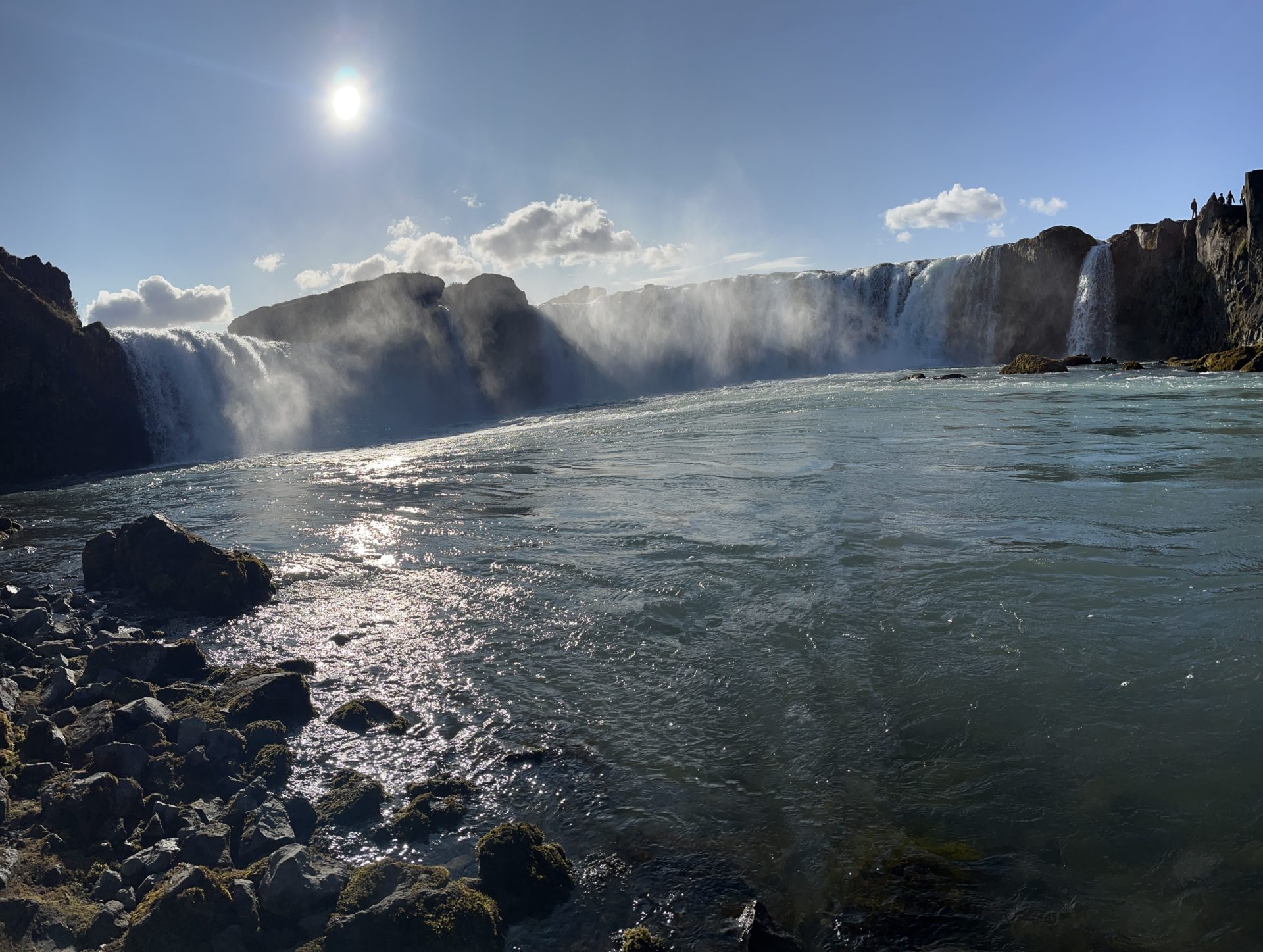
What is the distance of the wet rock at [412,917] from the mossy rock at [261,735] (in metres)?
1.89

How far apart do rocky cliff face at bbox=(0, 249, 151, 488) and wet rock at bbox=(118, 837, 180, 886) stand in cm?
2615

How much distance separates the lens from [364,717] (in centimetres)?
560

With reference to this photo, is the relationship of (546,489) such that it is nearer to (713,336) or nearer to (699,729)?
(699,729)

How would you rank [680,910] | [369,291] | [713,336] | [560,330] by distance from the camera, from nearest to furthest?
[680,910] → [369,291] → [560,330] → [713,336]

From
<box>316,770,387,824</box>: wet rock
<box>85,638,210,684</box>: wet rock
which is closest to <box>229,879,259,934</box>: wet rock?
<box>316,770,387,824</box>: wet rock

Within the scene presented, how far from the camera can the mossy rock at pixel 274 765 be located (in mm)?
4848

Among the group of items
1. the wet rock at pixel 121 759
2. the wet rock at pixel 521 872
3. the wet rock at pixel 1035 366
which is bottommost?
the wet rock at pixel 521 872

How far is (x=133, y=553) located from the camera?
30.7ft

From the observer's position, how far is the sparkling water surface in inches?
145

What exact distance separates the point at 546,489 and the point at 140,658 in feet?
28.4

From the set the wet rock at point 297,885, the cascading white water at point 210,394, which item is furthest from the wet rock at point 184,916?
the cascading white water at point 210,394

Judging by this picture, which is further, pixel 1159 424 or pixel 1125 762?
pixel 1159 424

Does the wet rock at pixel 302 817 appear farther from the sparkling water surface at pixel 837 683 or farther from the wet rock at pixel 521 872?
the wet rock at pixel 521 872

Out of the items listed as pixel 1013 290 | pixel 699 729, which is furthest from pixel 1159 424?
pixel 1013 290
